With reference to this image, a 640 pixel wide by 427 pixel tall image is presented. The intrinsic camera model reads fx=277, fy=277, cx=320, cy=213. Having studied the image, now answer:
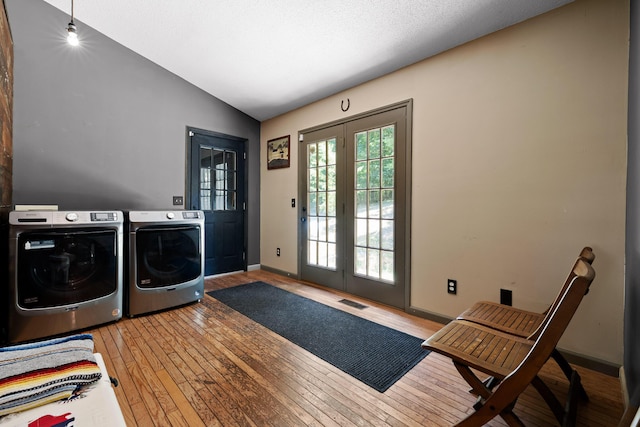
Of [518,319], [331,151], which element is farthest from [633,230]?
[331,151]

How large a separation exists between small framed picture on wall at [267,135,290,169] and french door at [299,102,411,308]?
343 mm

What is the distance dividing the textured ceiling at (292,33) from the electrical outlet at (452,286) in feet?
6.86

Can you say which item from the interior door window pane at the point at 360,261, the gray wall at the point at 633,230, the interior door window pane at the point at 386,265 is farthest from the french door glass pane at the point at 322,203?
the gray wall at the point at 633,230

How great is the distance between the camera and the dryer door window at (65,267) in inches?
82.8

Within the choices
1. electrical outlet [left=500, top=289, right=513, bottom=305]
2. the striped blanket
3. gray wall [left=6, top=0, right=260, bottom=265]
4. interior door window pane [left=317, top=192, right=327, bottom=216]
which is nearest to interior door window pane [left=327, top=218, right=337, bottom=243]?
interior door window pane [left=317, top=192, right=327, bottom=216]

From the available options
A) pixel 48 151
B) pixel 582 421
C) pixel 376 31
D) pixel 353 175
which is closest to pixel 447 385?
pixel 582 421

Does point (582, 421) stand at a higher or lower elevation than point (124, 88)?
lower

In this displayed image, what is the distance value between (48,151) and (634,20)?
4.73m

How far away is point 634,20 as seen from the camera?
5.22 feet

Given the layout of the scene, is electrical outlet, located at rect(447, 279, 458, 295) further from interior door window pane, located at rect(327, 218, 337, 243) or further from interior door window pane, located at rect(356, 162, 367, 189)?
interior door window pane, located at rect(327, 218, 337, 243)

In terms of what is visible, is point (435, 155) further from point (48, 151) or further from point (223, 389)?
point (48, 151)

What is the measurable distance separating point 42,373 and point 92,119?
3.16 meters

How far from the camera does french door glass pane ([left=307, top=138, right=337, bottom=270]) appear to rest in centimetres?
355

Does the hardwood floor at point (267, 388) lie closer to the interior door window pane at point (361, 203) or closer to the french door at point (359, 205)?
the french door at point (359, 205)
